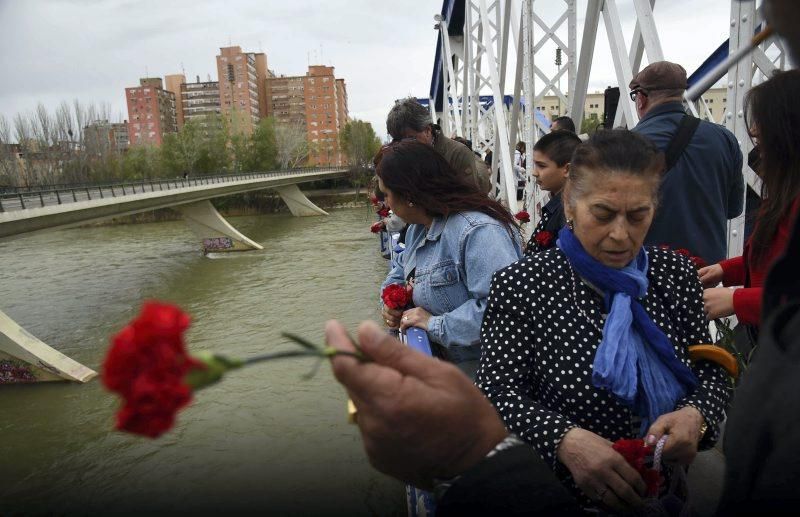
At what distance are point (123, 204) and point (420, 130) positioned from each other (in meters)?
15.9

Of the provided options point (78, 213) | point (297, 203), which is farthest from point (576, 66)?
point (297, 203)

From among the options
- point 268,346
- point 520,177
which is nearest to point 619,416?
point 268,346

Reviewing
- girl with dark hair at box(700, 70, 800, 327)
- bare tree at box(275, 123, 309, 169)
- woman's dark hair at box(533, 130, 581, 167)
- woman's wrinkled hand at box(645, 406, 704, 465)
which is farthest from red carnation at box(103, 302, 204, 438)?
bare tree at box(275, 123, 309, 169)

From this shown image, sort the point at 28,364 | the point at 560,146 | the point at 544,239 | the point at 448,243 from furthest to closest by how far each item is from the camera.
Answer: the point at 28,364
the point at 560,146
the point at 544,239
the point at 448,243

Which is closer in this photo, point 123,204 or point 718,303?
point 718,303

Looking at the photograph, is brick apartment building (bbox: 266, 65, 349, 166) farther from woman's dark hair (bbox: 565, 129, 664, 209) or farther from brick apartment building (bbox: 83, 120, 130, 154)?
woman's dark hair (bbox: 565, 129, 664, 209)

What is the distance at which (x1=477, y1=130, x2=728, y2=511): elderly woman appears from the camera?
1445 millimetres

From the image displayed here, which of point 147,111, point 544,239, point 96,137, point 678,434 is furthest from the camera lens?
point 147,111

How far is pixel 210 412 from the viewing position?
657cm

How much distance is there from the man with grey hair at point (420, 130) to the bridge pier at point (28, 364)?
6770 mm

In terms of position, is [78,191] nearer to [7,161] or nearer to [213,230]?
[213,230]

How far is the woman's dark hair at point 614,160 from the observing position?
5.26ft

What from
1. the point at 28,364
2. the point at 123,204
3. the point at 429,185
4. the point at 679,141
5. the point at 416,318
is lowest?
the point at 28,364

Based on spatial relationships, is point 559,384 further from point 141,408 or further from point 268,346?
point 268,346
